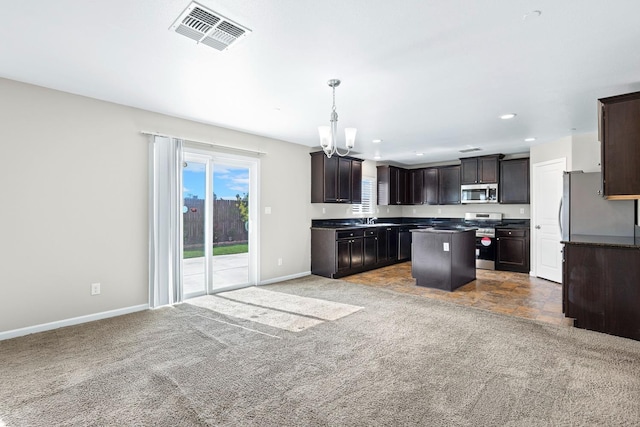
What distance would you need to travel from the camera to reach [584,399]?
218 cm

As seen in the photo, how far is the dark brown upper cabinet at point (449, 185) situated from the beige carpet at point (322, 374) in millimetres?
4642

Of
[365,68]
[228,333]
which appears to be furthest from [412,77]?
[228,333]

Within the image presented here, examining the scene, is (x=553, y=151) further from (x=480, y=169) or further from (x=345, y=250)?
(x=345, y=250)

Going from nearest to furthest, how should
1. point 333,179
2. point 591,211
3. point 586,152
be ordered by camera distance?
point 591,211
point 586,152
point 333,179

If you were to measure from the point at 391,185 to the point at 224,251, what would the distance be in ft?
15.4

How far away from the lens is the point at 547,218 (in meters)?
5.96

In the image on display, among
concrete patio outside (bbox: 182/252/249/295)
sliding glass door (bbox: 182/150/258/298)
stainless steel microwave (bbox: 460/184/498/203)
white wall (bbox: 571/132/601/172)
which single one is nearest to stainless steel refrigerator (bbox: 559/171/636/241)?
white wall (bbox: 571/132/601/172)

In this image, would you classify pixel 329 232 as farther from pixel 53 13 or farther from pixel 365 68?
pixel 53 13

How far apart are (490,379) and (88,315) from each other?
13.6 ft

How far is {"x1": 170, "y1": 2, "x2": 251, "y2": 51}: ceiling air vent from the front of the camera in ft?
6.86

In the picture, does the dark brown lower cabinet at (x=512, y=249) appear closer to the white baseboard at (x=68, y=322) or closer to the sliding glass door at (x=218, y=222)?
the sliding glass door at (x=218, y=222)

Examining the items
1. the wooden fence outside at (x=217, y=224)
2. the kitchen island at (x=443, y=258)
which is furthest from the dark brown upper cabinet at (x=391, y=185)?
the wooden fence outside at (x=217, y=224)

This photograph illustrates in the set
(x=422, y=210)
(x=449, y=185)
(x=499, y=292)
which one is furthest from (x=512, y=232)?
(x=422, y=210)

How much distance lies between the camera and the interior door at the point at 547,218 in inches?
224
